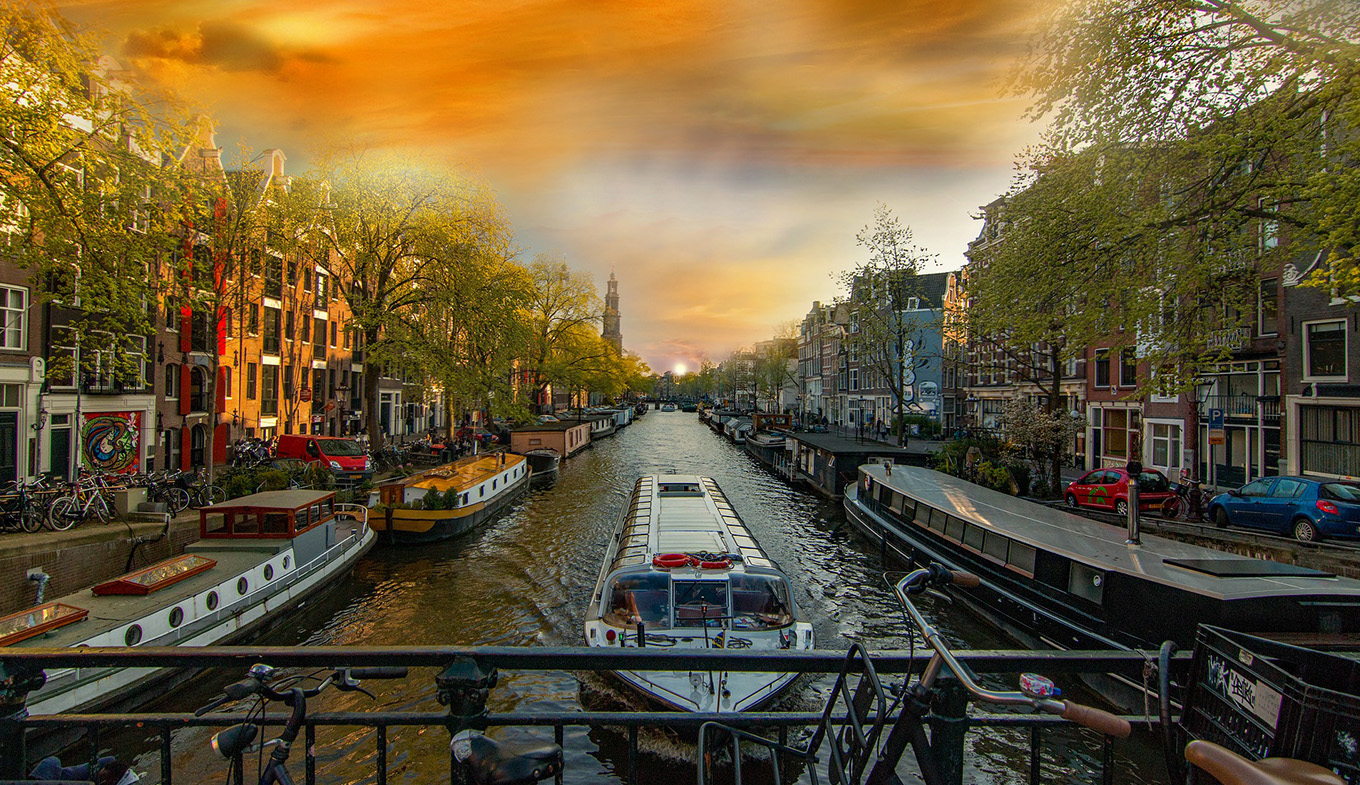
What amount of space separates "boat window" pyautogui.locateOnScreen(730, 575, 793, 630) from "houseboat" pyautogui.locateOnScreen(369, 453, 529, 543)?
14.7 metres

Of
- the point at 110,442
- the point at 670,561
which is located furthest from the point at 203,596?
the point at 110,442

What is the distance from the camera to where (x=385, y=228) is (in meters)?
30.5

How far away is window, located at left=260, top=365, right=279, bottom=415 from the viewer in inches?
1373

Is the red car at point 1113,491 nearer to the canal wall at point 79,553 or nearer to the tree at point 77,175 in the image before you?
the canal wall at point 79,553

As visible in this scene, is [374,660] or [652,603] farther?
[652,603]

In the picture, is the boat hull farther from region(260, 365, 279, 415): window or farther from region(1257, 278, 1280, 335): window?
region(1257, 278, 1280, 335): window

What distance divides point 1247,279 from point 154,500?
33336 millimetres

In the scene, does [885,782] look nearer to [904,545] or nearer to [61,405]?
[904,545]

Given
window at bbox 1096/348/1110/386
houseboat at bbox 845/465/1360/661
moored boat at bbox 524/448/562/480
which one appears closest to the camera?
houseboat at bbox 845/465/1360/661

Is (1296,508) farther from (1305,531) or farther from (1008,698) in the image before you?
(1008,698)

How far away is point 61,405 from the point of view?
22.4 meters

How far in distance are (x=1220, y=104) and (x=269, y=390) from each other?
138ft

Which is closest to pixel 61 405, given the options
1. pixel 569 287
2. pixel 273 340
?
pixel 273 340

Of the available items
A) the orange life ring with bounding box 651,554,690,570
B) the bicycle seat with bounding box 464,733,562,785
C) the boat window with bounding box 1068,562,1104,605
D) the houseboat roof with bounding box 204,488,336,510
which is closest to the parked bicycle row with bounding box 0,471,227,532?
the houseboat roof with bounding box 204,488,336,510
